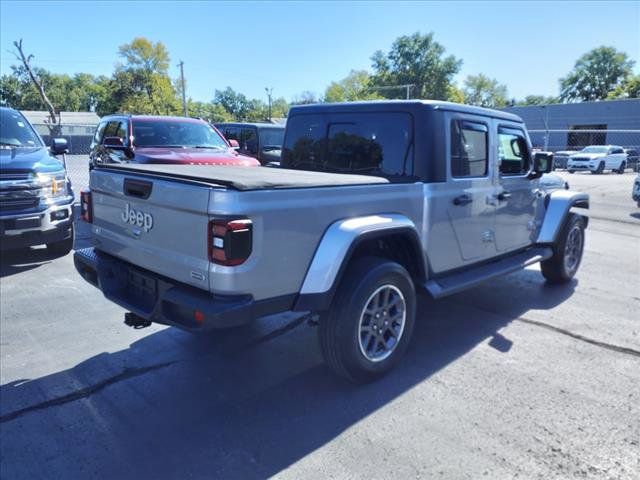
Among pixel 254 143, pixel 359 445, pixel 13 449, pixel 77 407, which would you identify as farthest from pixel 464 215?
pixel 254 143

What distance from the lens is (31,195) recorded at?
6109 millimetres

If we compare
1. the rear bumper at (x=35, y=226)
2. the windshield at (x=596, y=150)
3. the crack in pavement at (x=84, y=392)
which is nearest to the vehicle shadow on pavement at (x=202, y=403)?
the crack in pavement at (x=84, y=392)

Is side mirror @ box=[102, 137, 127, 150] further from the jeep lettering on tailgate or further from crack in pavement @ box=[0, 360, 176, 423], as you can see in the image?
crack in pavement @ box=[0, 360, 176, 423]

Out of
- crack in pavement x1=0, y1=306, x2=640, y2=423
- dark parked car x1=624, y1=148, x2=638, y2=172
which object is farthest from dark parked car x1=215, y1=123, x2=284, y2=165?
dark parked car x1=624, y1=148, x2=638, y2=172

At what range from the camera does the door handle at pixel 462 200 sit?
402 centimetres

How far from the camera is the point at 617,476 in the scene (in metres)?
2.54

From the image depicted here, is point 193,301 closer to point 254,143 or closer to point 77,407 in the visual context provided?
point 77,407

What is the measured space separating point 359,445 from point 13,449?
198cm

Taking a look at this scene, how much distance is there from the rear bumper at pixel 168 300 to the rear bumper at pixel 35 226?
112 inches

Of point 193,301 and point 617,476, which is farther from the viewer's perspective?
point 193,301

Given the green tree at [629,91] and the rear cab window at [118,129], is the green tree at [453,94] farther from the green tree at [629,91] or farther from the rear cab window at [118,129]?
the rear cab window at [118,129]

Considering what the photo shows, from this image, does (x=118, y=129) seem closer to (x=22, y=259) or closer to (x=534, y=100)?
(x=22, y=259)

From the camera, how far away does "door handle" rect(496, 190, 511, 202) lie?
4.61 meters

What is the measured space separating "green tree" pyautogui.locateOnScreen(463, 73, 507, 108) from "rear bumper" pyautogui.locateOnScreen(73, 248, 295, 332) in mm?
97024
